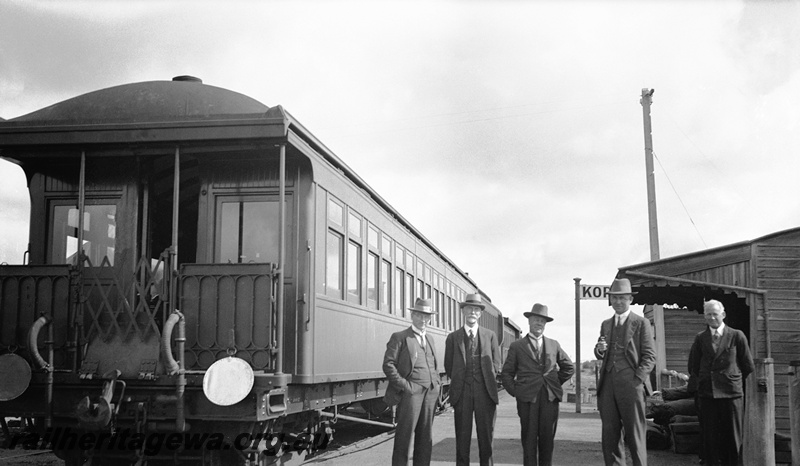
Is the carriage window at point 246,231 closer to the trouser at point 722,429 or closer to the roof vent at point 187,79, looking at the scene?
the roof vent at point 187,79

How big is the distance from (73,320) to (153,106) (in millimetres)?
2385

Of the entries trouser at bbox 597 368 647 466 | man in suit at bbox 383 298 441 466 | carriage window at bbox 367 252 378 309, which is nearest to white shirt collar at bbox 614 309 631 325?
trouser at bbox 597 368 647 466

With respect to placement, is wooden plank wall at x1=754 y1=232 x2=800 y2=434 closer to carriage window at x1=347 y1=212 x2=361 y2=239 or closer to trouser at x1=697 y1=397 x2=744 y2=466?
trouser at x1=697 y1=397 x2=744 y2=466

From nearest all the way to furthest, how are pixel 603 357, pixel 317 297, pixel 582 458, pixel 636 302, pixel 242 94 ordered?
pixel 603 357 → pixel 317 297 → pixel 242 94 → pixel 582 458 → pixel 636 302

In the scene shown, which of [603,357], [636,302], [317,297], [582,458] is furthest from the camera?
[636,302]

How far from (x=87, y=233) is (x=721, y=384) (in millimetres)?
6986

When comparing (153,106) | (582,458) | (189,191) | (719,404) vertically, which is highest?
(153,106)

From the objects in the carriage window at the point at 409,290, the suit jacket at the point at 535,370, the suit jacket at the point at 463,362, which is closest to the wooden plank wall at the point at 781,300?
the suit jacket at the point at 535,370

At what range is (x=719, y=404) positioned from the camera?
8.30m

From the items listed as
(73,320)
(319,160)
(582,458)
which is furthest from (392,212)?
(73,320)

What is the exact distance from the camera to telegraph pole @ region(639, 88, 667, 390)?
1883 centimetres

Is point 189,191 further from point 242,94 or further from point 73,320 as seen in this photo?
point 73,320

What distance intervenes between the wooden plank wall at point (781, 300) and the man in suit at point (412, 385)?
15.5 ft

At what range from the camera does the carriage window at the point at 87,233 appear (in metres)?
8.88
